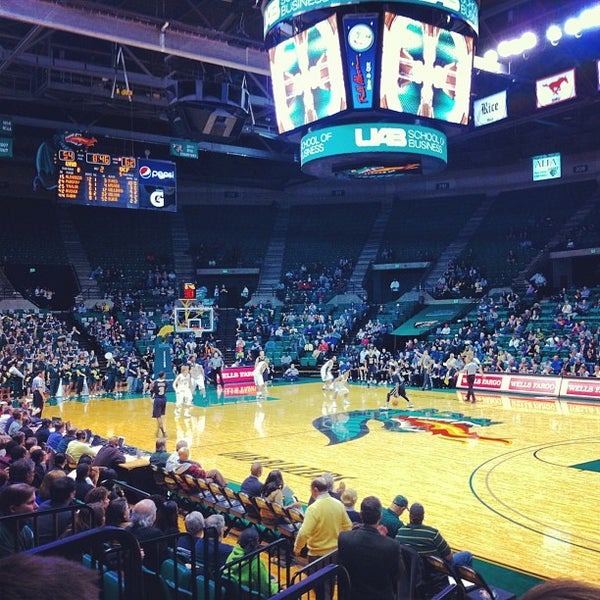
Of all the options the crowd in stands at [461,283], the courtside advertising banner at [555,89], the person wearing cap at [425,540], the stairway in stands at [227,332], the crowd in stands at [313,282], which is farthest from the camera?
the crowd in stands at [313,282]

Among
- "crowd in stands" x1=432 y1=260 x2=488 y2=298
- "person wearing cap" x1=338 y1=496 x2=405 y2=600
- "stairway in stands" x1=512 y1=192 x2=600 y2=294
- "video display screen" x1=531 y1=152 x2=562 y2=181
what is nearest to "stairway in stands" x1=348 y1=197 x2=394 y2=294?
"crowd in stands" x1=432 y1=260 x2=488 y2=298

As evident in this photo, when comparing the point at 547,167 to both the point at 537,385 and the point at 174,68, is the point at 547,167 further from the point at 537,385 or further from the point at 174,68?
the point at 174,68

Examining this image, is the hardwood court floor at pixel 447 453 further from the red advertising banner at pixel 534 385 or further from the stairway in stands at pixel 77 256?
the stairway in stands at pixel 77 256

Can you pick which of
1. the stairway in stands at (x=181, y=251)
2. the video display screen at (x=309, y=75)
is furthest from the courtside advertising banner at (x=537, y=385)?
the stairway in stands at (x=181, y=251)

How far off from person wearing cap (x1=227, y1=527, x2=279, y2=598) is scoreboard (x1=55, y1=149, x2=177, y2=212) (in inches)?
731

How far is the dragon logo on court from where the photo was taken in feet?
51.1

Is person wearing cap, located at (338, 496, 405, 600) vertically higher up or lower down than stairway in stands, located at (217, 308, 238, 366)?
lower down

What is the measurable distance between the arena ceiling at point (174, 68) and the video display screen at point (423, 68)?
1707 millimetres

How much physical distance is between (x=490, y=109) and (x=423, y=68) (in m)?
10.4

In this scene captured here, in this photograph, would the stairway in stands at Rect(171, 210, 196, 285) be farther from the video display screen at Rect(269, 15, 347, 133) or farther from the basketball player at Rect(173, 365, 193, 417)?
the video display screen at Rect(269, 15, 347, 133)

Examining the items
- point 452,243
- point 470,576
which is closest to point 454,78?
point 470,576

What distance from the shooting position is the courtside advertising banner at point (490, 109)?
78.7 ft

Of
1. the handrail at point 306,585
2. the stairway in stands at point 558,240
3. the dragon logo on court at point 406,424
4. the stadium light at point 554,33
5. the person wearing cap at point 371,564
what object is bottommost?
the dragon logo on court at point 406,424

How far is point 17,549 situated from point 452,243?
121ft
